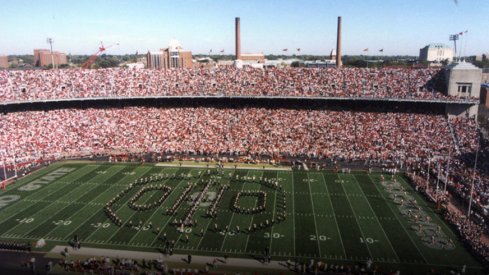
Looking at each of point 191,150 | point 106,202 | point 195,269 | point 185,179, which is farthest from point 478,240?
point 191,150

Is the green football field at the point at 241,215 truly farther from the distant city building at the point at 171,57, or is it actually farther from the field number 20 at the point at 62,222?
the distant city building at the point at 171,57

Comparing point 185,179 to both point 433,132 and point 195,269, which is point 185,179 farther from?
point 433,132

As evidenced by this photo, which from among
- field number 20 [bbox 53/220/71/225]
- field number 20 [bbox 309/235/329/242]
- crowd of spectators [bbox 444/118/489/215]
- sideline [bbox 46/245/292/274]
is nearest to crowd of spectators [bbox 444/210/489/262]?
crowd of spectators [bbox 444/118/489/215]

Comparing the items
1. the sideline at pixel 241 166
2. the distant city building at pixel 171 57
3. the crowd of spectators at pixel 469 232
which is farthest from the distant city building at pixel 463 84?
the distant city building at pixel 171 57

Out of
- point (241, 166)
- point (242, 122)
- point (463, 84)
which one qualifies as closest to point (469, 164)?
point (463, 84)

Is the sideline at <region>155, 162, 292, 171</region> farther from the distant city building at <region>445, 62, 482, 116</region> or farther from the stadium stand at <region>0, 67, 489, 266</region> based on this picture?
the distant city building at <region>445, 62, 482, 116</region>

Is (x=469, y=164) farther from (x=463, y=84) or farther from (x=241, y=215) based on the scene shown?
(x=241, y=215)
